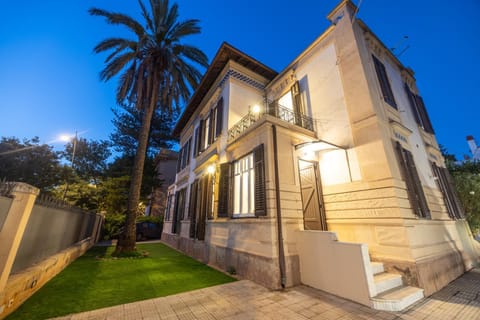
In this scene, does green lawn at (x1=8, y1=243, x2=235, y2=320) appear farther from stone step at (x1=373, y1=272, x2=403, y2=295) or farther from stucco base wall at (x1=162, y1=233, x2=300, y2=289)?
stone step at (x1=373, y1=272, x2=403, y2=295)

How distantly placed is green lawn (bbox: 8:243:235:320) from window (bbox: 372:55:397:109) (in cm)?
778

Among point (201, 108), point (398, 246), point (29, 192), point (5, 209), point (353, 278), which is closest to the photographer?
point (5, 209)

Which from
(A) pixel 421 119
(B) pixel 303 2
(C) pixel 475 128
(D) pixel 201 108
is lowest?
(A) pixel 421 119

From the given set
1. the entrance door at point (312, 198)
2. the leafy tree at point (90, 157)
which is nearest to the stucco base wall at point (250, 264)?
the entrance door at point (312, 198)

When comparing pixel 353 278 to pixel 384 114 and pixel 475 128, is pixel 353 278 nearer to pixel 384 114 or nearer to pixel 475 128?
pixel 384 114

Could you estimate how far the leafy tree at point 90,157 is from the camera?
17.6 meters

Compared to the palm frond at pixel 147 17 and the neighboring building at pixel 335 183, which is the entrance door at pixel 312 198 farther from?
the palm frond at pixel 147 17

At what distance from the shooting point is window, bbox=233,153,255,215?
19.3 feet

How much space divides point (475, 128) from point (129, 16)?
465ft

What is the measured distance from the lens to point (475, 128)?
86312mm

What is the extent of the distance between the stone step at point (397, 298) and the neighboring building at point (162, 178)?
2220 cm

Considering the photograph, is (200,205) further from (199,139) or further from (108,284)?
(108,284)

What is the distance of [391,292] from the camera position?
140 inches

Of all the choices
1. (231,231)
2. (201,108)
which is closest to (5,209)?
(231,231)
